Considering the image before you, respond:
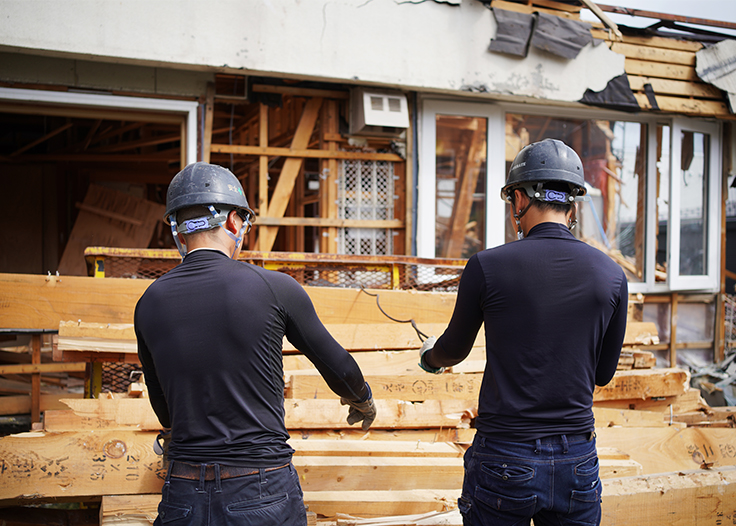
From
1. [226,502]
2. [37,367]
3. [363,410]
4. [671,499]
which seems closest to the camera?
[226,502]

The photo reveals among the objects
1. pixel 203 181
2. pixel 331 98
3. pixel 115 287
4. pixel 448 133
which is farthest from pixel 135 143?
pixel 203 181

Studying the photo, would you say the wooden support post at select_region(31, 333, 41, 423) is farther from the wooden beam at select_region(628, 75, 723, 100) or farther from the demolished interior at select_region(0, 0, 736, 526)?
the wooden beam at select_region(628, 75, 723, 100)

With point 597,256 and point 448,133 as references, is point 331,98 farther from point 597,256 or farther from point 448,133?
point 597,256

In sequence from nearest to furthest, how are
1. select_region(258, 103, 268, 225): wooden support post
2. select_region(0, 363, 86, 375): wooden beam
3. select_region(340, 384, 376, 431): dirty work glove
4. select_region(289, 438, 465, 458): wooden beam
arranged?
1. select_region(340, 384, 376, 431): dirty work glove
2. select_region(289, 438, 465, 458): wooden beam
3. select_region(0, 363, 86, 375): wooden beam
4. select_region(258, 103, 268, 225): wooden support post

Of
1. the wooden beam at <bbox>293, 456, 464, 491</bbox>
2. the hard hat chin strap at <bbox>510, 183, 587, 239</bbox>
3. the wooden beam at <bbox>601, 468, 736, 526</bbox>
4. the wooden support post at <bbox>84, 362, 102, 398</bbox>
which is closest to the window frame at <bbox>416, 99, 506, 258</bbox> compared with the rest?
the wooden beam at <bbox>293, 456, 464, 491</bbox>

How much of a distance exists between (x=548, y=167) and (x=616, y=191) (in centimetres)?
626

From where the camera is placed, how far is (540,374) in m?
2.19

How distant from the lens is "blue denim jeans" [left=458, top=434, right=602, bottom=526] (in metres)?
2.17

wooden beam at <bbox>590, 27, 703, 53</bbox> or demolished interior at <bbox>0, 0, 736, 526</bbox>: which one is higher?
wooden beam at <bbox>590, 27, 703, 53</bbox>

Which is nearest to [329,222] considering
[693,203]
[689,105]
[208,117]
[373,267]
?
Result: [373,267]

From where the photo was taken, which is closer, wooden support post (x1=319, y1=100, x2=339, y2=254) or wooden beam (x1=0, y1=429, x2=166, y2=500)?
A: wooden beam (x1=0, y1=429, x2=166, y2=500)

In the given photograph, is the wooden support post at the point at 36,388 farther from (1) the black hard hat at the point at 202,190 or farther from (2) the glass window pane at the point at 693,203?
(2) the glass window pane at the point at 693,203

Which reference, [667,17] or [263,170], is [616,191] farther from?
[263,170]

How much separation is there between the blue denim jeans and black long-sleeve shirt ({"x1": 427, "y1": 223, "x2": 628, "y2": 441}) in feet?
0.17
